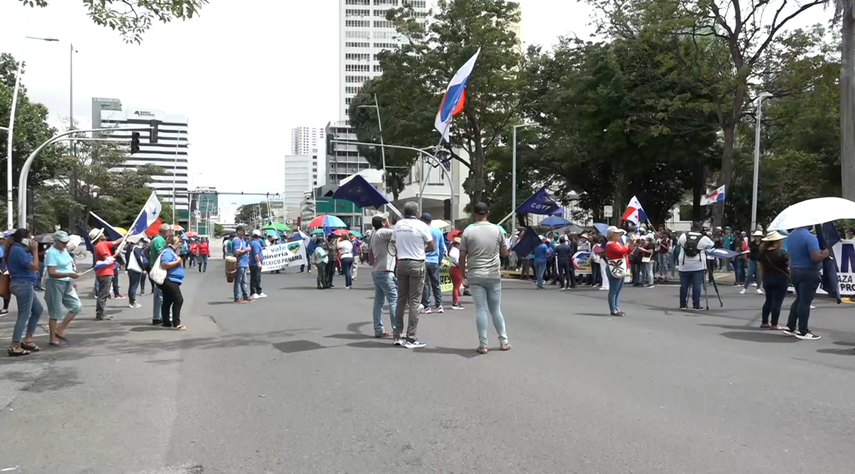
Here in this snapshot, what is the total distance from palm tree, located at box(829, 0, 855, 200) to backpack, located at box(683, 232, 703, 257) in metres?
6.85

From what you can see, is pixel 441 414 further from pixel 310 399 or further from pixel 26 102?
pixel 26 102

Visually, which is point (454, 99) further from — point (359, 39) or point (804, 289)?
point (359, 39)

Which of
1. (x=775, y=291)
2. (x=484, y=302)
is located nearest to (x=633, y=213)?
(x=775, y=291)

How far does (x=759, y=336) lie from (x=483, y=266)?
14.7 feet

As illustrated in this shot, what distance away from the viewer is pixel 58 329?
9.68 m

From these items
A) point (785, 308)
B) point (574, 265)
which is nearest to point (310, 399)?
point (785, 308)

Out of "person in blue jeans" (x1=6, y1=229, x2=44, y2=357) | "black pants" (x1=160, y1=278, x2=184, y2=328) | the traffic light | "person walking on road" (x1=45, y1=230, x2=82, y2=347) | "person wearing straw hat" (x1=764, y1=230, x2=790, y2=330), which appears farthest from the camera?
the traffic light

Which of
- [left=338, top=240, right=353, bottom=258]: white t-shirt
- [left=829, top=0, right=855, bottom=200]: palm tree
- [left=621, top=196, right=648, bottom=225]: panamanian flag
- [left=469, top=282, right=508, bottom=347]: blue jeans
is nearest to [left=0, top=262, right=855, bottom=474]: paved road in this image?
[left=469, top=282, right=508, bottom=347]: blue jeans

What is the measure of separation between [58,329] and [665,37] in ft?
77.9

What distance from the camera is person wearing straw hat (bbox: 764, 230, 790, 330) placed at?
33.0ft

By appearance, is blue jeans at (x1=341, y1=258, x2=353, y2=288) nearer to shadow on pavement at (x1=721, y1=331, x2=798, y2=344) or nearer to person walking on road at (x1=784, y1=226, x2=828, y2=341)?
shadow on pavement at (x1=721, y1=331, x2=798, y2=344)

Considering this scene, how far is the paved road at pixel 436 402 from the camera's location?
15.2 ft

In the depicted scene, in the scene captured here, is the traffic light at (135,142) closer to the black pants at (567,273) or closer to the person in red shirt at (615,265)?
the black pants at (567,273)

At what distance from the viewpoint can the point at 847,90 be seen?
16.9 metres
